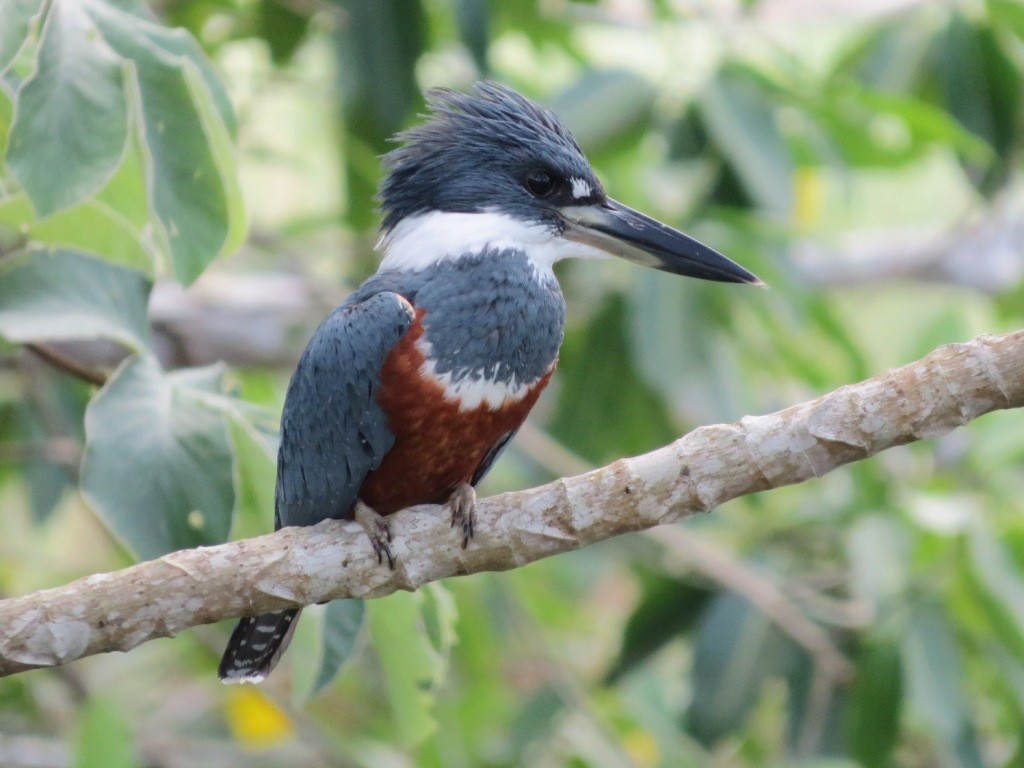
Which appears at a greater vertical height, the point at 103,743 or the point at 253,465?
the point at 253,465

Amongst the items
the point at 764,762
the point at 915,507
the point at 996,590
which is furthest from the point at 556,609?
the point at 996,590

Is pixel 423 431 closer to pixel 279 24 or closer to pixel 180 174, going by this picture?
pixel 180 174

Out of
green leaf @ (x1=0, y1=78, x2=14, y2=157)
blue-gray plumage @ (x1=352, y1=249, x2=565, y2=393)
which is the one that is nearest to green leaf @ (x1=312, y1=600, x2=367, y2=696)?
blue-gray plumage @ (x1=352, y1=249, x2=565, y2=393)

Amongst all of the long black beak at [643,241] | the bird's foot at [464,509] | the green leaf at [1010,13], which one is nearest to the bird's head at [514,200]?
the long black beak at [643,241]

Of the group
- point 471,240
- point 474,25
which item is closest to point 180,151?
point 471,240

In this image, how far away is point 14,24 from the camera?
1.49 meters

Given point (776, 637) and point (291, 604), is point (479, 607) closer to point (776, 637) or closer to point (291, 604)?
point (776, 637)

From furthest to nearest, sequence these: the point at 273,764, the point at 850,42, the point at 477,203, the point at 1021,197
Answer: the point at 1021,197 → the point at 850,42 → the point at 273,764 → the point at 477,203

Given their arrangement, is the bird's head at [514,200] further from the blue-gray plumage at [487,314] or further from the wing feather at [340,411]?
the wing feather at [340,411]

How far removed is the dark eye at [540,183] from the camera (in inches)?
83.0

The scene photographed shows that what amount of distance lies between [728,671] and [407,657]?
1.33 metres

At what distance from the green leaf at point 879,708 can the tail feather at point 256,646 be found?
1395 millimetres

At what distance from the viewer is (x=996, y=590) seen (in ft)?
8.63

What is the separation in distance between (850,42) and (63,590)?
9.74ft
